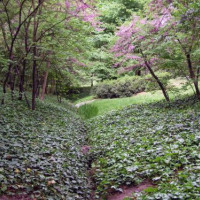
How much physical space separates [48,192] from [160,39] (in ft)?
23.6

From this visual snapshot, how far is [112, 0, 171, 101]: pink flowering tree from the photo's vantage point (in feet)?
29.2

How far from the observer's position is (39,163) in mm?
4121

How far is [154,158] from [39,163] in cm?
218

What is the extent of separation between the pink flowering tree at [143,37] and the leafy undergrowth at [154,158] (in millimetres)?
3722

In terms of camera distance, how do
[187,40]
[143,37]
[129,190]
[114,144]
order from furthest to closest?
[143,37] < [187,40] < [114,144] < [129,190]

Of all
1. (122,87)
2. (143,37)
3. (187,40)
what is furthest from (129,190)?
(122,87)

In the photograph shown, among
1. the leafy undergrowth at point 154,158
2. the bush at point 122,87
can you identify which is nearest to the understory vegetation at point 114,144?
the leafy undergrowth at point 154,158

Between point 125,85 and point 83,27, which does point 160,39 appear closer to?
point 83,27

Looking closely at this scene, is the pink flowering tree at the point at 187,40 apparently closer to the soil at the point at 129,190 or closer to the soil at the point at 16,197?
the soil at the point at 129,190

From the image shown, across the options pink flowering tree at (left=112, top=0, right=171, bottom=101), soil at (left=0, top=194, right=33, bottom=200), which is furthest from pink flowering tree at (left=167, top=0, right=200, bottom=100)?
soil at (left=0, top=194, right=33, bottom=200)

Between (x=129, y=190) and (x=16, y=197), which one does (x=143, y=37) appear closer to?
(x=129, y=190)

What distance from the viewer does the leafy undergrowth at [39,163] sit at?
3.39m

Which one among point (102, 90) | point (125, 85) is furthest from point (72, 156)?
point (102, 90)

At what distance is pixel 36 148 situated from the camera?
480cm
